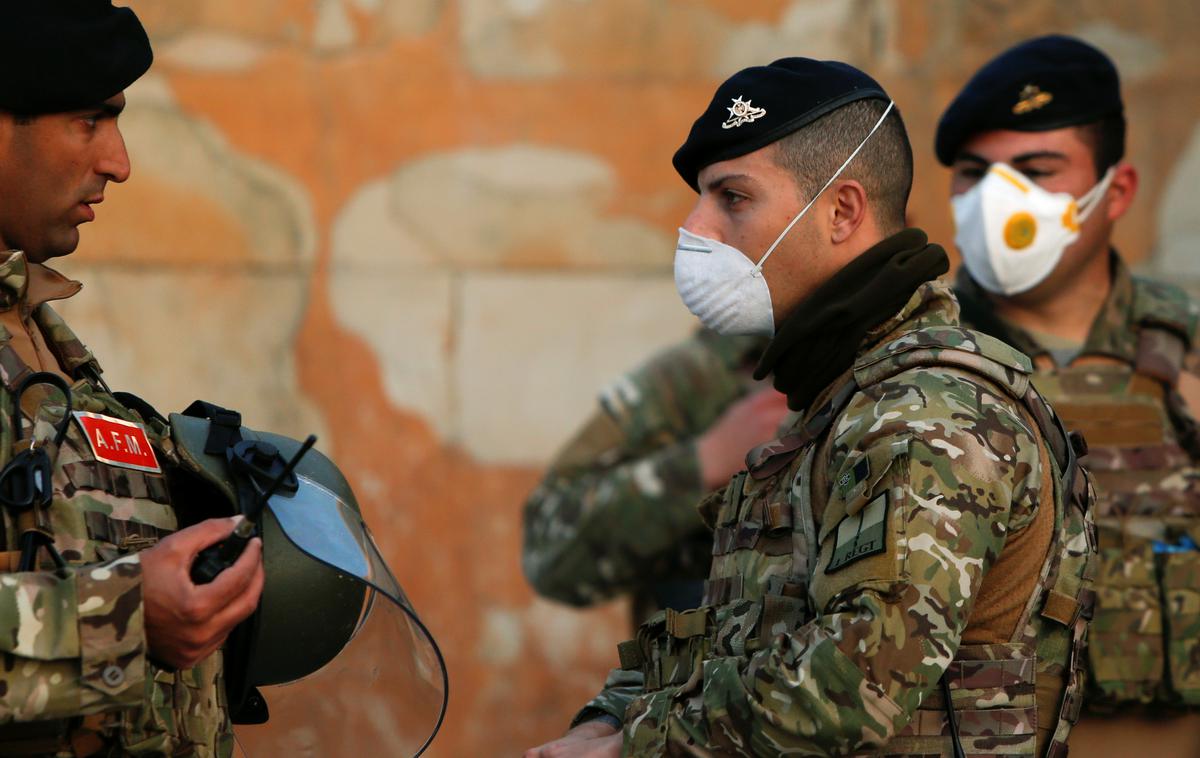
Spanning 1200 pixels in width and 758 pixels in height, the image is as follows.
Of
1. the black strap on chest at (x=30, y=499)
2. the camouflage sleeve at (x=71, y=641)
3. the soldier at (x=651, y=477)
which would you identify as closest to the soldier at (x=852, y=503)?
the camouflage sleeve at (x=71, y=641)

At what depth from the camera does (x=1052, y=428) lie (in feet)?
8.62

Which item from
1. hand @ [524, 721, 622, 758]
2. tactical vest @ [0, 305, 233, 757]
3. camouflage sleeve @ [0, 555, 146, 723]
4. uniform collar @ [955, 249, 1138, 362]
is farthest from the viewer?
uniform collar @ [955, 249, 1138, 362]

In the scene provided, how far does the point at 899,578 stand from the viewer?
2.30 m

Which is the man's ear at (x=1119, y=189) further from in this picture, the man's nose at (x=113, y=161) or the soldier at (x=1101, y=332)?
the man's nose at (x=113, y=161)

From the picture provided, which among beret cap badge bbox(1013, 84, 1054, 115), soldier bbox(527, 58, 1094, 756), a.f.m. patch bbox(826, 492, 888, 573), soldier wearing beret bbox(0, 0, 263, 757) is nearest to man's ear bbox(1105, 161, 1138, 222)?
beret cap badge bbox(1013, 84, 1054, 115)

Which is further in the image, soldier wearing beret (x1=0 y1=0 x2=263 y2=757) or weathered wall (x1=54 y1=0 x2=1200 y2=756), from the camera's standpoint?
weathered wall (x1=54 y1=0 x2=1200 y2=756)

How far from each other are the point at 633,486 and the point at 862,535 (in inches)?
92.9

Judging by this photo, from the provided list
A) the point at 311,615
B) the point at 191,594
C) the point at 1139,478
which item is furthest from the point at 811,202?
the point at 1139,478

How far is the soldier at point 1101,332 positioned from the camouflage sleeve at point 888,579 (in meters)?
1.48

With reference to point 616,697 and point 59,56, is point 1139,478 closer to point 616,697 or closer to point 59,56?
point 616,697

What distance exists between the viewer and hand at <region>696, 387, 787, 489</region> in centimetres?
452

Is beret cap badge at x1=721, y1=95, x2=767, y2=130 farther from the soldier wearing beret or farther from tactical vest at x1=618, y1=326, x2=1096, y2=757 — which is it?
the soldier wearing beret

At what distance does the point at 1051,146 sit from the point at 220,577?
2649mm

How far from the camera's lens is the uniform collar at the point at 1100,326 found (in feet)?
13.2
